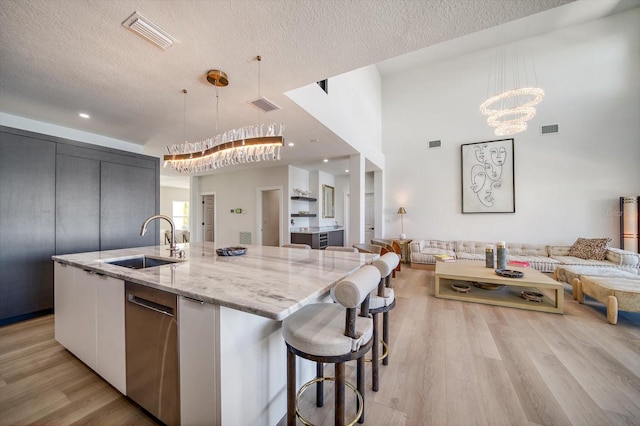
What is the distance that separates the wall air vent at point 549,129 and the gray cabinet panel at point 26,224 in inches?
354

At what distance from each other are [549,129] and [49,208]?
30.3ft

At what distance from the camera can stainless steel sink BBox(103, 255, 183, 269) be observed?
2.14 meters

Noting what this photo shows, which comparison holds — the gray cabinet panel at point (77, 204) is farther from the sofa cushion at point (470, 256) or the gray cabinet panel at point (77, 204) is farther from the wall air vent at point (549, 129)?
the wall air vent at point (549, 129)

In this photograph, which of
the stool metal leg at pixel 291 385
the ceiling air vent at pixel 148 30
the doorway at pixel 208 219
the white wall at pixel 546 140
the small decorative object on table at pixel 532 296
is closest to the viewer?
the stool metal leg at pixel 291 385

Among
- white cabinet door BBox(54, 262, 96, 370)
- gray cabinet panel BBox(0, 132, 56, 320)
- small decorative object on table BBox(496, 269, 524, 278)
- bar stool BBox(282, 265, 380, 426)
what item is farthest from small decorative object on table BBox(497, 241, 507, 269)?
gray cabinet panel BBox(0, 132, 56, 320)

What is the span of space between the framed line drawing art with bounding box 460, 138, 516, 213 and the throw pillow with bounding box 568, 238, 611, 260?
129 cm

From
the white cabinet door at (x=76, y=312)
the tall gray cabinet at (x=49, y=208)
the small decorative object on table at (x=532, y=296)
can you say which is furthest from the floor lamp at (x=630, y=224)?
the tall gray cabinet at (x=49, y=208)

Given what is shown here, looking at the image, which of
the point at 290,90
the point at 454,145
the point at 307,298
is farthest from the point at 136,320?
the point at 454,145

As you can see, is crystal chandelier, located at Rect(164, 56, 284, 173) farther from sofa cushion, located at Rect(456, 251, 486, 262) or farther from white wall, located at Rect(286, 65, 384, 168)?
sofa cushion, located at Rect(456, 251, 486, 262)

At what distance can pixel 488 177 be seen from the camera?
5969 mm

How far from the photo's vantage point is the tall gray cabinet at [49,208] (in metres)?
2.82

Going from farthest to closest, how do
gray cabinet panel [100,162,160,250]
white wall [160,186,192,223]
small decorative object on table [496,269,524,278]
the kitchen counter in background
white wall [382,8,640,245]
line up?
white wall [160,186,192,223], the kitchen counter in background, white wall [382,8,640,245], gray cabinet panel [100,162,160,250], small decorative object on table [496,269,524,278]

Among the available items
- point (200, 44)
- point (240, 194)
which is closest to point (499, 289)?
point (200, 44)

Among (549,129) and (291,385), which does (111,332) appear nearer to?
(291,385)
